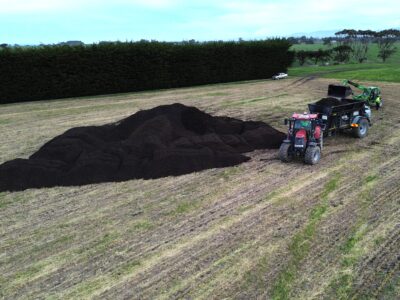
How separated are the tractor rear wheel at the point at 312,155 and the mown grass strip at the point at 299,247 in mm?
1670

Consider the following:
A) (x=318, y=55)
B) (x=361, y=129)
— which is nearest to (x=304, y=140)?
(x=361, y=129)

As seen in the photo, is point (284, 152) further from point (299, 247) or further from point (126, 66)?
point (126, 66)

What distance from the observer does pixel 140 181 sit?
418 inches

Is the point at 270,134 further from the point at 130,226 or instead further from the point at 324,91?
the point at 324,91

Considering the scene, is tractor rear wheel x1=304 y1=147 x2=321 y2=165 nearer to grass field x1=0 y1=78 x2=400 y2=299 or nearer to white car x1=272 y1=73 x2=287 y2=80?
grass field x1=0 y1=78 x2=400 y2=299

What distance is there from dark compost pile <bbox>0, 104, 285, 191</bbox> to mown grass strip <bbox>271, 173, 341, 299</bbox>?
3.68m

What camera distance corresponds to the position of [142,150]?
1188 centimetres

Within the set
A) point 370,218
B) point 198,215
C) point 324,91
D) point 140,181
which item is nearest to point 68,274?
point 198,215

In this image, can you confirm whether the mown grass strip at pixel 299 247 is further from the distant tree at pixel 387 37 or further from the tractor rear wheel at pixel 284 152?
the distant tree at pixel 387 37

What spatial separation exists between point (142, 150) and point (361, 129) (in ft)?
26.3

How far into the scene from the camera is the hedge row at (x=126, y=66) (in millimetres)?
25344

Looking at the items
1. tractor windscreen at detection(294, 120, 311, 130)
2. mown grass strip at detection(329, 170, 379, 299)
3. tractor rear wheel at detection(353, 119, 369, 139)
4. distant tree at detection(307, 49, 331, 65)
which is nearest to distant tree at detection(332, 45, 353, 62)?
distant tree at detection(307, 49, 331, 65)

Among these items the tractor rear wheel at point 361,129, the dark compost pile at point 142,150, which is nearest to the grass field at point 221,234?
the dark compost pile at point 142,150

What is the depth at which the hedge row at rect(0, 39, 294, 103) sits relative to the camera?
25344mm
